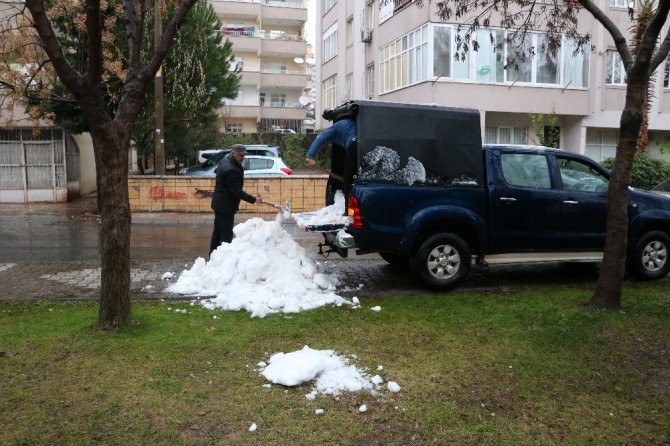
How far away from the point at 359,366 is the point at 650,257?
5.32m

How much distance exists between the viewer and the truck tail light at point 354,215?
7258 millimetres

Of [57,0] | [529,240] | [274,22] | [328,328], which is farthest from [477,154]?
[274,22]

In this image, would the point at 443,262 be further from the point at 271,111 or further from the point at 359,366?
the point at 271,111

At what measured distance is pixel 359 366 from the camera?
4.92 metres

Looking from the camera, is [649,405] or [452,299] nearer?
[649,405]

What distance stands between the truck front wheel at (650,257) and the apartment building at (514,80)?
1352 cm

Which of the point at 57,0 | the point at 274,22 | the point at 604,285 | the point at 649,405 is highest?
the point at 274,22

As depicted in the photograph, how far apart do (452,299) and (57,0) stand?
6.69 meters

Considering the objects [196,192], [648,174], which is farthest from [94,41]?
[648,174]

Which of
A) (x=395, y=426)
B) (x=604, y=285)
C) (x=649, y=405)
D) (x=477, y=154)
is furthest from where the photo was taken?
(x=477, y=154)

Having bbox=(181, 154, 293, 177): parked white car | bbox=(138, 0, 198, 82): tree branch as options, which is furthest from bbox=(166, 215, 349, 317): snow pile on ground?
bbox=(181, 154, 293, 177): parked white car

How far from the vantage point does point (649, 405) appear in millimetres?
4328

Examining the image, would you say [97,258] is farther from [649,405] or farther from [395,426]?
[649,405]

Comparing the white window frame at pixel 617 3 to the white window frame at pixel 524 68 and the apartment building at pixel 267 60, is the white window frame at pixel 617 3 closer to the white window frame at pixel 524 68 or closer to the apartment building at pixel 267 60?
the white window frame at pixel 524 68
